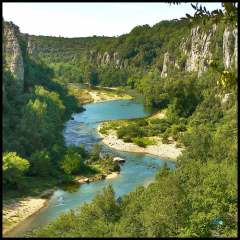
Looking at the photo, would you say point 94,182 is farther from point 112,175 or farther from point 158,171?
point 158,171

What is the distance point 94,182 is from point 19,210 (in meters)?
8.37

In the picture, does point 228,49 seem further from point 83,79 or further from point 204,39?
point 83,79

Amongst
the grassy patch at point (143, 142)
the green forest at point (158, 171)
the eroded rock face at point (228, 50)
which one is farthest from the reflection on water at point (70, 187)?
the eroded rock face at point (228, 50)

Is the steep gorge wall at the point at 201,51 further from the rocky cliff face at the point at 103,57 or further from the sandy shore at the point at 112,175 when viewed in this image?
the sandy shore at the point at 112,175

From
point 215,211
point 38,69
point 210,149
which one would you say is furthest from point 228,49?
point 215,211

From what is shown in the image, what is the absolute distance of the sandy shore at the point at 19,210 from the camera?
64.2 ft

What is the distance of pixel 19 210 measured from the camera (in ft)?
69.9

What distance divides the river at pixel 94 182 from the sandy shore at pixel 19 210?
1.39 ft

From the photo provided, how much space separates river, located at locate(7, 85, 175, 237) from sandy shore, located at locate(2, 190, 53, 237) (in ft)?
1.39

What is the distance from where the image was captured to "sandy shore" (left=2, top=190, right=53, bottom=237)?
1956cm

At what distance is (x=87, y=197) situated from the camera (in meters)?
24.2

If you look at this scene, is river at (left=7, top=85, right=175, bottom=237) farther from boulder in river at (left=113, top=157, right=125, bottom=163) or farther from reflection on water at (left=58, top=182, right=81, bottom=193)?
boulder in river at (left=113, top=157, right=125, bottom=163)

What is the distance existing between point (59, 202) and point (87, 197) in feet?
7.36

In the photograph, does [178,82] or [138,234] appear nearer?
[138,234]
